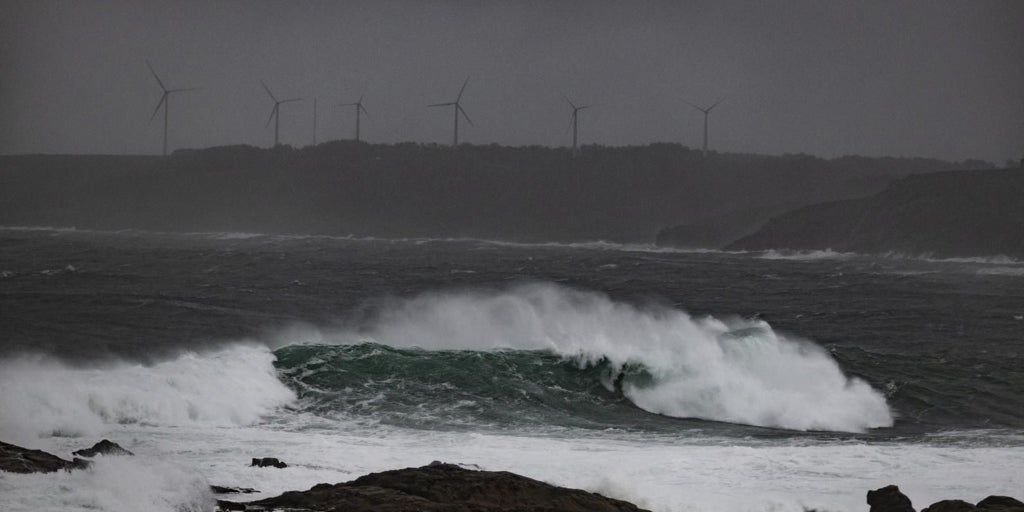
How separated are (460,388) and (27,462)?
12372mm

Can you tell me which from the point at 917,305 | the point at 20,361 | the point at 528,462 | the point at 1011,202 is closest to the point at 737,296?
the point at 917,305

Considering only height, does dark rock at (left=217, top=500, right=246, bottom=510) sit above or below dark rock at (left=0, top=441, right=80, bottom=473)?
below

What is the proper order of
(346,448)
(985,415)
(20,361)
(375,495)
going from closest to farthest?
(375,495) → (346,448) → (985,415) → (20,361)

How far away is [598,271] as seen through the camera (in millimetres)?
77125

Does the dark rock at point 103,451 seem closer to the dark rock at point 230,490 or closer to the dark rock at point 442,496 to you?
the dark rock at point 230,490

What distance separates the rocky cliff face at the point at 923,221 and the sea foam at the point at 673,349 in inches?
3444

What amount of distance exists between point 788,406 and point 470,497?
1332 centimetres

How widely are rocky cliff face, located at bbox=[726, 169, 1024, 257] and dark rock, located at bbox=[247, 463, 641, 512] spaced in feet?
353

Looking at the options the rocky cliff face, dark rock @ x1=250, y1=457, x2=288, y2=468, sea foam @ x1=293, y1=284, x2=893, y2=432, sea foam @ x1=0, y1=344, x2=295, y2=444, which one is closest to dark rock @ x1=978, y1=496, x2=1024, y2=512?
dark rock @ x1=250, y1=457, x2=288, y2=468

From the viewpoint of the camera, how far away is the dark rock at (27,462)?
11586 millimetres

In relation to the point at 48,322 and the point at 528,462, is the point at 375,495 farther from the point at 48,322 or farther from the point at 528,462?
the point at 48,322

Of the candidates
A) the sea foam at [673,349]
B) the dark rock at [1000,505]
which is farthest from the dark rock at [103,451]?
the sea foam at [673,349]

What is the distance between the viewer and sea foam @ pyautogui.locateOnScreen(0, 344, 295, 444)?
17406 millimetres

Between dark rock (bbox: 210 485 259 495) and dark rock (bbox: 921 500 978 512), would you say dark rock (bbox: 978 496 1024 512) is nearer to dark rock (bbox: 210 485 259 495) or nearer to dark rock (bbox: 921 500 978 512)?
dark rock (bbox: 921 500 978 512)
